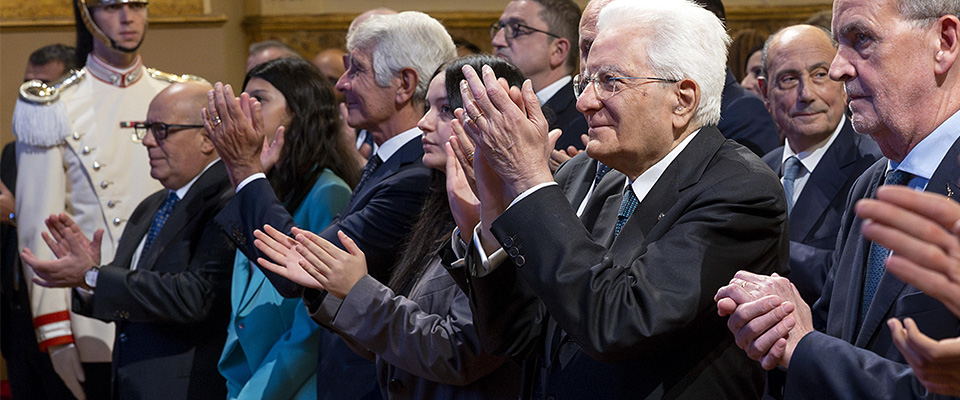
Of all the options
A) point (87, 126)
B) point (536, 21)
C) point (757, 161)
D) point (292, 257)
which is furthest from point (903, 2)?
point (87, 126)

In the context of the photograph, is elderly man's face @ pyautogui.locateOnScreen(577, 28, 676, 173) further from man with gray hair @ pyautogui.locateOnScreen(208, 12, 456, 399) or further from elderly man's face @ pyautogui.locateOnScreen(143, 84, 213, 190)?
elderly man's face @ pyautogui.locateOnScreen(143, 84, 213, 190)

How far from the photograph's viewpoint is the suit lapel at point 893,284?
150 centimetres

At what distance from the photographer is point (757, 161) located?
1765 millimetres

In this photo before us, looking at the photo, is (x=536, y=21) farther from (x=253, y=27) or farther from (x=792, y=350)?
(x=253, y=27)

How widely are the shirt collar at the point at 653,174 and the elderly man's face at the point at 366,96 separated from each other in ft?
4.42

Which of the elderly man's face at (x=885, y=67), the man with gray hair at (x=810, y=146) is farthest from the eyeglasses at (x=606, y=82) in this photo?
the man with gray hair at (x=810, y=146)

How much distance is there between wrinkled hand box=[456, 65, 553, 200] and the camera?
1.66 meters

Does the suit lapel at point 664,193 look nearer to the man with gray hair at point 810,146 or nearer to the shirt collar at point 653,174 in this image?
the shirt collar at point 653,174

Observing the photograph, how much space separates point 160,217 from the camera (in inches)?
132

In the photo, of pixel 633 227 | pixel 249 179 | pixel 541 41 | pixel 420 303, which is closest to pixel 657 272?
pixel 633 227

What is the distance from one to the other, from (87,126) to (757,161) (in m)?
3.07

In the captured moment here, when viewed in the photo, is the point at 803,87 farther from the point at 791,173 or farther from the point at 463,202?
the point at 463,202

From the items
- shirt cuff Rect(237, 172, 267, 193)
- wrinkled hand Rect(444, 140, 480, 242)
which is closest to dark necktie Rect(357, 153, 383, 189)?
shirt cuff Rect(237, 172, 267, 193)

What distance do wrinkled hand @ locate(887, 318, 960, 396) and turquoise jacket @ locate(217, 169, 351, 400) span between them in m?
1.89
